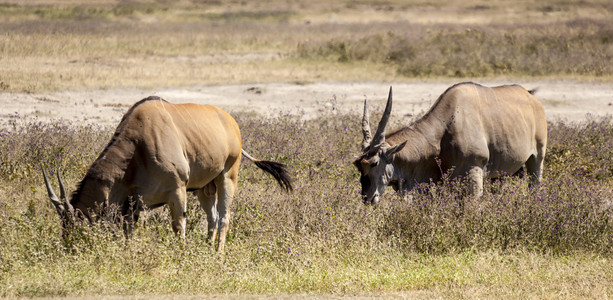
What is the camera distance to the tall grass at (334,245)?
25.6 feet

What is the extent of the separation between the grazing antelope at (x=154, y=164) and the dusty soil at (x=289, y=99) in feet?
26.2

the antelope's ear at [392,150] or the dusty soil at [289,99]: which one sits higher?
the antelope's ear at [392,150]

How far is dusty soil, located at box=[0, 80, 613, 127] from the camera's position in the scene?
17672mm

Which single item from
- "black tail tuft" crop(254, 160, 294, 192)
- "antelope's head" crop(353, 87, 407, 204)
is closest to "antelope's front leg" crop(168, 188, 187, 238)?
"black tail tuft" crop(254, 160, 294, 192)

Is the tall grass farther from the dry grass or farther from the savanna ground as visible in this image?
the dry grass

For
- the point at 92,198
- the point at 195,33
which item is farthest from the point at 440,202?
the point at 195,33

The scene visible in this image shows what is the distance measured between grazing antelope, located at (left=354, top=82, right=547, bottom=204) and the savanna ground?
283 millimetres

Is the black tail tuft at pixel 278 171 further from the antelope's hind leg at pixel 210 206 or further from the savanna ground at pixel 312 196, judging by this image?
the antelope's hind leg at pixel 210 206

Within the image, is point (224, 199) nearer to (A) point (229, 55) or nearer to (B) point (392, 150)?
(B) point (392, 150)

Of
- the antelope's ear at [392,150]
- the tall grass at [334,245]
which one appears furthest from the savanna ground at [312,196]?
the antelope's ear at [392,150]

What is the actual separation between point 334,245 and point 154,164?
2235mm

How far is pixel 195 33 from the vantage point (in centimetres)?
3825

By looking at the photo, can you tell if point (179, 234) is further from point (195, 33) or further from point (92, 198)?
point (195, 33)

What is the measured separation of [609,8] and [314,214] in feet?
165
